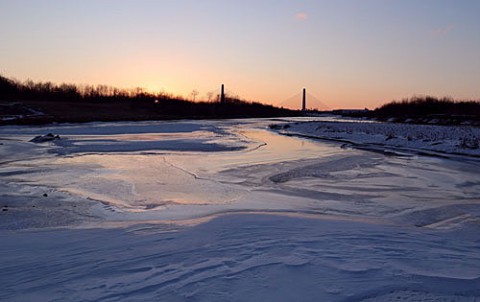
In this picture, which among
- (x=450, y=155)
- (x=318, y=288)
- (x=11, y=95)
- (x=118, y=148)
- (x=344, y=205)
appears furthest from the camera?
(x=11, y=95)

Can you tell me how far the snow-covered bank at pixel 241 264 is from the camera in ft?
11.2

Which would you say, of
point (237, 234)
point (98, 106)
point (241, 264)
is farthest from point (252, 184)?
point (98, 106)

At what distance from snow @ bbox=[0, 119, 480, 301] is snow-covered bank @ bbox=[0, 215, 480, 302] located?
2cm

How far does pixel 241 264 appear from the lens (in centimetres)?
402

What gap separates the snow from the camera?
352cm

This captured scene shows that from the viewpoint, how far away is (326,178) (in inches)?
398

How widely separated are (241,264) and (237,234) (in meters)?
1.09

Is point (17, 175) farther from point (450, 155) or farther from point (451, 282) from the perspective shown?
point (450, 155)

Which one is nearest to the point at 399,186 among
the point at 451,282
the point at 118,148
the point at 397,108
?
the point at 451,282

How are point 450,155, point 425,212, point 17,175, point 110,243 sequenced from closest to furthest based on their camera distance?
point 110,243, point 425,212, point 17,175, point 450,155

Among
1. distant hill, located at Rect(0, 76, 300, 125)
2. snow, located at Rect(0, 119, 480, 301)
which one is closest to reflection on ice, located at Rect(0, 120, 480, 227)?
snow, located at Rect(0, 119, 480, 301)

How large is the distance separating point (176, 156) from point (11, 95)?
66141mm

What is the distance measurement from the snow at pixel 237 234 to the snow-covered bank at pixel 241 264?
17mm

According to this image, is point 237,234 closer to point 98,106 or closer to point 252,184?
point 252,184
